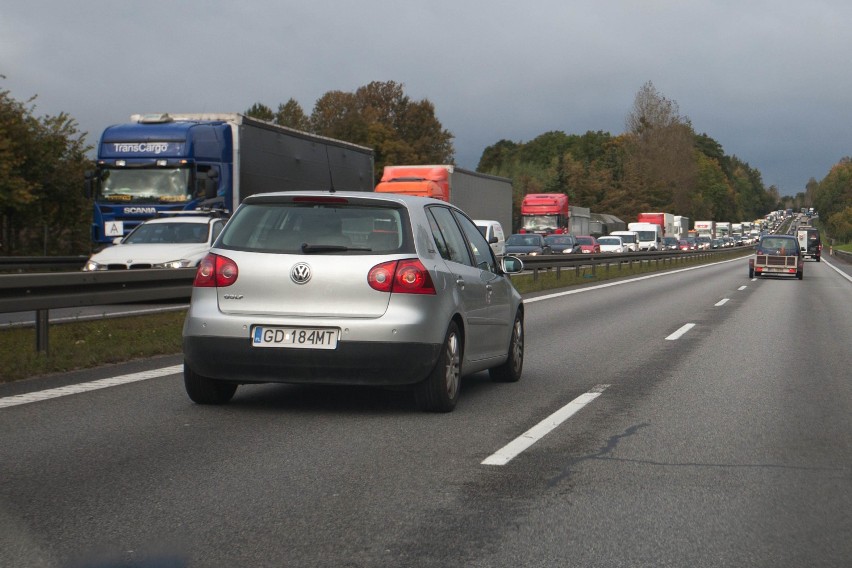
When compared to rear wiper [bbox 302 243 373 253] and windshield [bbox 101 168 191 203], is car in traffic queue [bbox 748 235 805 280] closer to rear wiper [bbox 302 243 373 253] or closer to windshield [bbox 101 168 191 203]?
windshield [bbox 101 168 191 203]

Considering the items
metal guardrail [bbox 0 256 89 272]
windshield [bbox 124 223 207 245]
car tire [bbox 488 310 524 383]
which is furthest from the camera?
metal guardrail [bbox 0 256 89 272]

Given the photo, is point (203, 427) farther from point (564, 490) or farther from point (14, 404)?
point (564, 490)

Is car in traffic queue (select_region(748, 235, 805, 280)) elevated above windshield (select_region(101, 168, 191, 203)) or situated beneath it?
situated beneath

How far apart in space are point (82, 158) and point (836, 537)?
1504 inches

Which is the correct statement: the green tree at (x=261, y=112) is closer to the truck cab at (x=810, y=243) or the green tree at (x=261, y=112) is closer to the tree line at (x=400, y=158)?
the tree line at (x=400, y=158)

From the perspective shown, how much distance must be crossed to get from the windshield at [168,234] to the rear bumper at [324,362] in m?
13.4

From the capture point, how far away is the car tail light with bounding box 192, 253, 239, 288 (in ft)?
25.7

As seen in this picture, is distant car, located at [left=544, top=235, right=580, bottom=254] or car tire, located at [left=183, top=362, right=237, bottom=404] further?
distant car, located at [left=544, top=235, right=580, bottom=254]

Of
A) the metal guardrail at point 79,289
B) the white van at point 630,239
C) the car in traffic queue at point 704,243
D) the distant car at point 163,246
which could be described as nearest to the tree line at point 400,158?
the car in traffic queue at point 704,243

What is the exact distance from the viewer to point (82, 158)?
40250 mm

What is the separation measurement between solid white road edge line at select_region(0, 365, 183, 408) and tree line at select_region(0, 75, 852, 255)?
25.7 meters

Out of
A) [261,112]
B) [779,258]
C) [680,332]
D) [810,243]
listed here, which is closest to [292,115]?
[261,112]

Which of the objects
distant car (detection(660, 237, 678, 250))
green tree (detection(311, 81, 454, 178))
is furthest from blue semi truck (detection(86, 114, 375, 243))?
green tree (detection(311, 81, 454, 178))

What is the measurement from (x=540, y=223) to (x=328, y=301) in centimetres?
5010
